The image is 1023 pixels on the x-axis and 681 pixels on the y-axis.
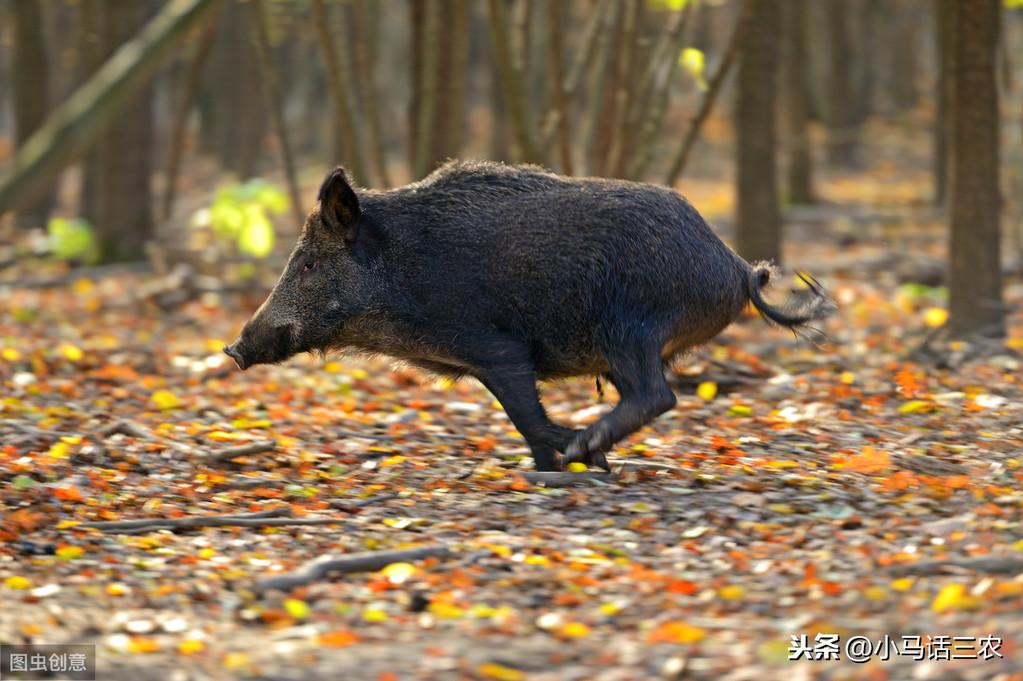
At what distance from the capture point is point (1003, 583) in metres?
4.93

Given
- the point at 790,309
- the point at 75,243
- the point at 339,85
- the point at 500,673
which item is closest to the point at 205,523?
the point at 500,673

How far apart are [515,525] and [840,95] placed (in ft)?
71.9

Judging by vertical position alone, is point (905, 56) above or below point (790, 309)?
above

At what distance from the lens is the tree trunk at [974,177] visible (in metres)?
9.84

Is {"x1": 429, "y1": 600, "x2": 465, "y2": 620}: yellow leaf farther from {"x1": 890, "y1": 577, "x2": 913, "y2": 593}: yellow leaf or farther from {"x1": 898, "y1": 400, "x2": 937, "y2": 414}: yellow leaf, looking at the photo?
{"x1": 898, "y1": 400, "x2": 937, "y2": 414}: yellow leaf

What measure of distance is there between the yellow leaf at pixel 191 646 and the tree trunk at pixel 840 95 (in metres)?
22.4

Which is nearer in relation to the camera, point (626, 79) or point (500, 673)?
point (500, 673)

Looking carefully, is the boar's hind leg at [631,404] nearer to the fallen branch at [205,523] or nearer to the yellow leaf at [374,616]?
the fallen branch at [205,523]

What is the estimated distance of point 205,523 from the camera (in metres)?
6.15

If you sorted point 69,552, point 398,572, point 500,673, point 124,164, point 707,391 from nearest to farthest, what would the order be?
point 500,673 → point 398,572 → point 69,552 → point 707,391 → point 124,164

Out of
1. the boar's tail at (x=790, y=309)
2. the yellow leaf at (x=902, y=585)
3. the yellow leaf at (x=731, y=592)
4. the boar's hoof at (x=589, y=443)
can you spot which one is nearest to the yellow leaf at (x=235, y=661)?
the yellow leaf at (x=731, y=592)

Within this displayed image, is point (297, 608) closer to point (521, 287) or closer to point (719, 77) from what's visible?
point (521, 287)

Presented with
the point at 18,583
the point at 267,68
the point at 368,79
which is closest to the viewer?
the point at 18,583

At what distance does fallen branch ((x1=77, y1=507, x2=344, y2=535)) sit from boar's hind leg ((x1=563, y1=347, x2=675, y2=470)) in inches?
52.5
